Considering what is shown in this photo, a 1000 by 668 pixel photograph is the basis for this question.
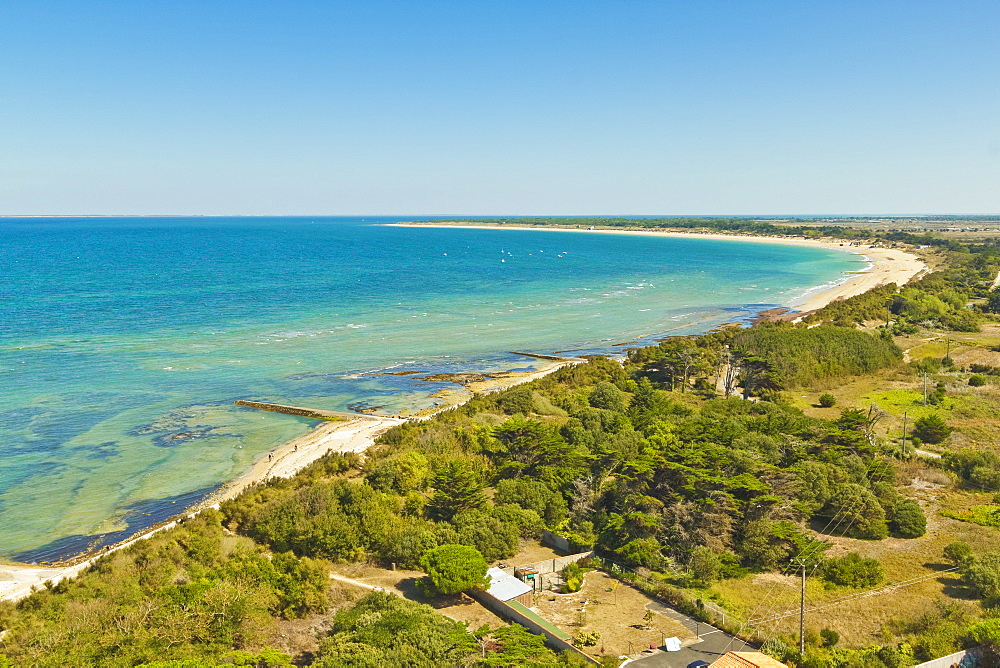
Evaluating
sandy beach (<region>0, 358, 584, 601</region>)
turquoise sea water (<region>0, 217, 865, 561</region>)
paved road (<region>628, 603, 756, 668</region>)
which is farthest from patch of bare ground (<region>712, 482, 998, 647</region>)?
turquoise sea water (<region>0, 217, 865, 561</region>)

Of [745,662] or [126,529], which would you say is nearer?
[745,662]

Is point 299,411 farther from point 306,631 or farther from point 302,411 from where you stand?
point 306,631

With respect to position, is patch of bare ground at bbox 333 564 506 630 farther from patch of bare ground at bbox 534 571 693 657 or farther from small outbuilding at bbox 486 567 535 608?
patch of bare ground at bbox 534 571 693 657

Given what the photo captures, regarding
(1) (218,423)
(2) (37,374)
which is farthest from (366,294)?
(1) (218,423)

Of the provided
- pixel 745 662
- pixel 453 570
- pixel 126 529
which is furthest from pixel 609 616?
pixel 126 529

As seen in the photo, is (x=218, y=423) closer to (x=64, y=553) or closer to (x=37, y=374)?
(x=64, y=553)

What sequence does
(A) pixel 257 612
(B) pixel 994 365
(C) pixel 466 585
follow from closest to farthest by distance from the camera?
(A) pixel 257 612 → (C) pixel 466 585 → (B) pixel 994 365

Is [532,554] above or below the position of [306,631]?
below
